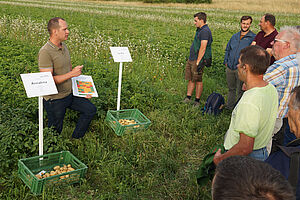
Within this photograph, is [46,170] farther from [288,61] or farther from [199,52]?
[199,52]

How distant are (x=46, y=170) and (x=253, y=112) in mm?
2784

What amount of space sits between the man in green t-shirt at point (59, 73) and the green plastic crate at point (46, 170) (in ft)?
1.69

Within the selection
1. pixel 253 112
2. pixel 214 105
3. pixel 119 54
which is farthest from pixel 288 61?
pixel 119 54

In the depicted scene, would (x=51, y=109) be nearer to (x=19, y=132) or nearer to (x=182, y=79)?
(x=19, y=132)

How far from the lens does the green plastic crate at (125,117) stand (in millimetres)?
4449

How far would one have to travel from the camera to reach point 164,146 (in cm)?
434

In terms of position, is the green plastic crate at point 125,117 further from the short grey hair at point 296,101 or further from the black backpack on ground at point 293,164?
the black backpack on ground at point 293,164

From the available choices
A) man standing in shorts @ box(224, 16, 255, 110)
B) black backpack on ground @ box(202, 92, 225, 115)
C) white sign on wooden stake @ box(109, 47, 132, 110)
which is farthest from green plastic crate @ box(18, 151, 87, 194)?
man standing in shorts @ box(224, 16, 255, 110)

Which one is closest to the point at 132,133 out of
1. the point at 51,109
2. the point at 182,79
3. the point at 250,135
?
the point at 51,109

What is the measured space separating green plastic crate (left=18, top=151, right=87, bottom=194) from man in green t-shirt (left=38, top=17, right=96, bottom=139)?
52 cm

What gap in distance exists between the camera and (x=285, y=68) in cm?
338

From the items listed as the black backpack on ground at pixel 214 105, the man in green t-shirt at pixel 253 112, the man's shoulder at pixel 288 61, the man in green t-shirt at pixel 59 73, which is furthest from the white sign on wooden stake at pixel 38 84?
the black backpack on ground at pixel 214 105

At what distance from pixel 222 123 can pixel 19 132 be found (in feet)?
11.9

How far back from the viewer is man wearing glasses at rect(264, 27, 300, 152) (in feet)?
11.1
